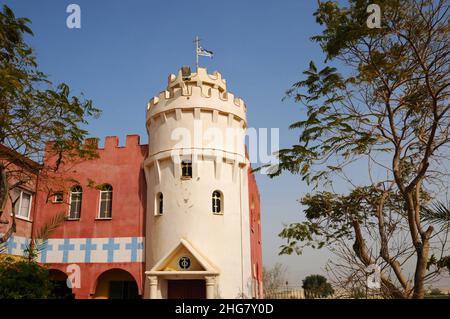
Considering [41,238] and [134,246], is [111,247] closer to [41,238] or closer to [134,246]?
[134,246]

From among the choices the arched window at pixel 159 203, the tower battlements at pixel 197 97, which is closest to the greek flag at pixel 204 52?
the tower battlements at pixel 197 97

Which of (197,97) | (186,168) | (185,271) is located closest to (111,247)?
(185,271)

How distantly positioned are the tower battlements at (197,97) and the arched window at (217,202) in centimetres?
403

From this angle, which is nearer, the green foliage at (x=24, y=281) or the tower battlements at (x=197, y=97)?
the green foliage at (x=24, y=281)

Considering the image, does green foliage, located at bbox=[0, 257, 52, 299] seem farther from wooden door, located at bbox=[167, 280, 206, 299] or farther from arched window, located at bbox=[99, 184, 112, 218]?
arched window, located at bbox=[99, 184, 112, 218]

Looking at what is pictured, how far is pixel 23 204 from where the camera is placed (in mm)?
19516

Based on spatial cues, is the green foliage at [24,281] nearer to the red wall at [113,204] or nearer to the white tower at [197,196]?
the white tower at [197,196]

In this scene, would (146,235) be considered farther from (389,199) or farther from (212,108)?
(389,199)

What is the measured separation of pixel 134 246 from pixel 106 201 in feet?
9.58

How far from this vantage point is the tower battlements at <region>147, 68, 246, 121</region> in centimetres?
1906

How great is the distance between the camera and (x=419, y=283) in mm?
6879

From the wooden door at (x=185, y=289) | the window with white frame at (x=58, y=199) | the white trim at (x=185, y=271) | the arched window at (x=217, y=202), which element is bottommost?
the wooden door at (x=185, y=289)

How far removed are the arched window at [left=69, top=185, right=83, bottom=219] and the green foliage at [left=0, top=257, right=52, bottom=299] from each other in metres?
10.0

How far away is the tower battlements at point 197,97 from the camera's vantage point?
62.5 feet
